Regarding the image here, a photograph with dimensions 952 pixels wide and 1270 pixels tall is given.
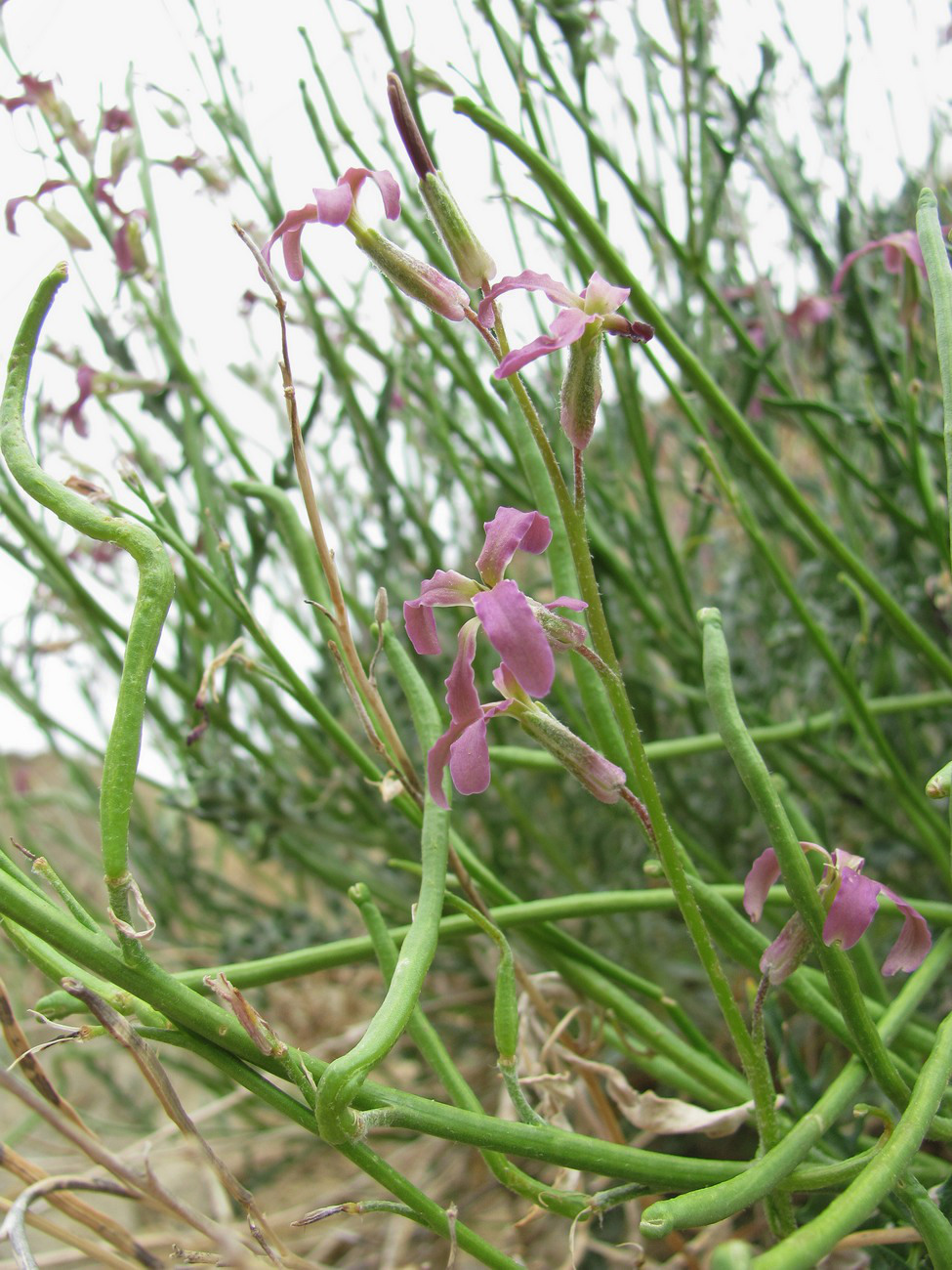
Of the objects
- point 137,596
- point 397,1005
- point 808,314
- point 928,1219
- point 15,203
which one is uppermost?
point 15,203

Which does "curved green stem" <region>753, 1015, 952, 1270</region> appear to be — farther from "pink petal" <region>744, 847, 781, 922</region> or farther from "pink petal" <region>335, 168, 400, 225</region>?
"pink petal" <region>335, 168, 400, 225</region>

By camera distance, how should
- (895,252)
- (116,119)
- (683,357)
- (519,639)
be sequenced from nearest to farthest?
(519,639)
(683,357)
(895,252)
(116,119)

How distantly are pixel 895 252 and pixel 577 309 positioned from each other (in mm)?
334

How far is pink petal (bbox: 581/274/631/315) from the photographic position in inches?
9.7

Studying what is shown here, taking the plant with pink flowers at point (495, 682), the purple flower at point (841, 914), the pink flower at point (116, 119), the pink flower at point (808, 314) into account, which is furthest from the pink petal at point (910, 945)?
the pink flower at point (116, 119)

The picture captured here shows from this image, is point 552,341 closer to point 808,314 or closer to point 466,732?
point 466,732

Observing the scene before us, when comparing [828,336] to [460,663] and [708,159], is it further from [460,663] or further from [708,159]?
[460,663]

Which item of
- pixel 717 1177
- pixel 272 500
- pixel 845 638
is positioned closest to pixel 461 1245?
pixel 717 1177

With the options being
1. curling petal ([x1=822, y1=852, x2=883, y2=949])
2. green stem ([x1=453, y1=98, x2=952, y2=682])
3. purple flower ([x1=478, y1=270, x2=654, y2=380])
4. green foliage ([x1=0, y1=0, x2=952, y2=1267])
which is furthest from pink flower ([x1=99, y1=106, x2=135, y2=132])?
curling petal ([x1=822, y1=852, x2=883, y2=949])

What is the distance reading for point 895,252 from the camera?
509 millimetres

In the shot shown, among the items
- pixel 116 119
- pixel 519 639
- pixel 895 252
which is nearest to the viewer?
pixel 519 639

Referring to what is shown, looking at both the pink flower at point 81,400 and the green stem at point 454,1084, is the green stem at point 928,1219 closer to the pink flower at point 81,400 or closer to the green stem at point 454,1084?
the green stem at point 454,1084

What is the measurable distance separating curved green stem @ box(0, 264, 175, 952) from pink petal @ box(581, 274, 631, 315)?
123 millimetres

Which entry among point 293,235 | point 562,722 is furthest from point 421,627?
point 562,722
